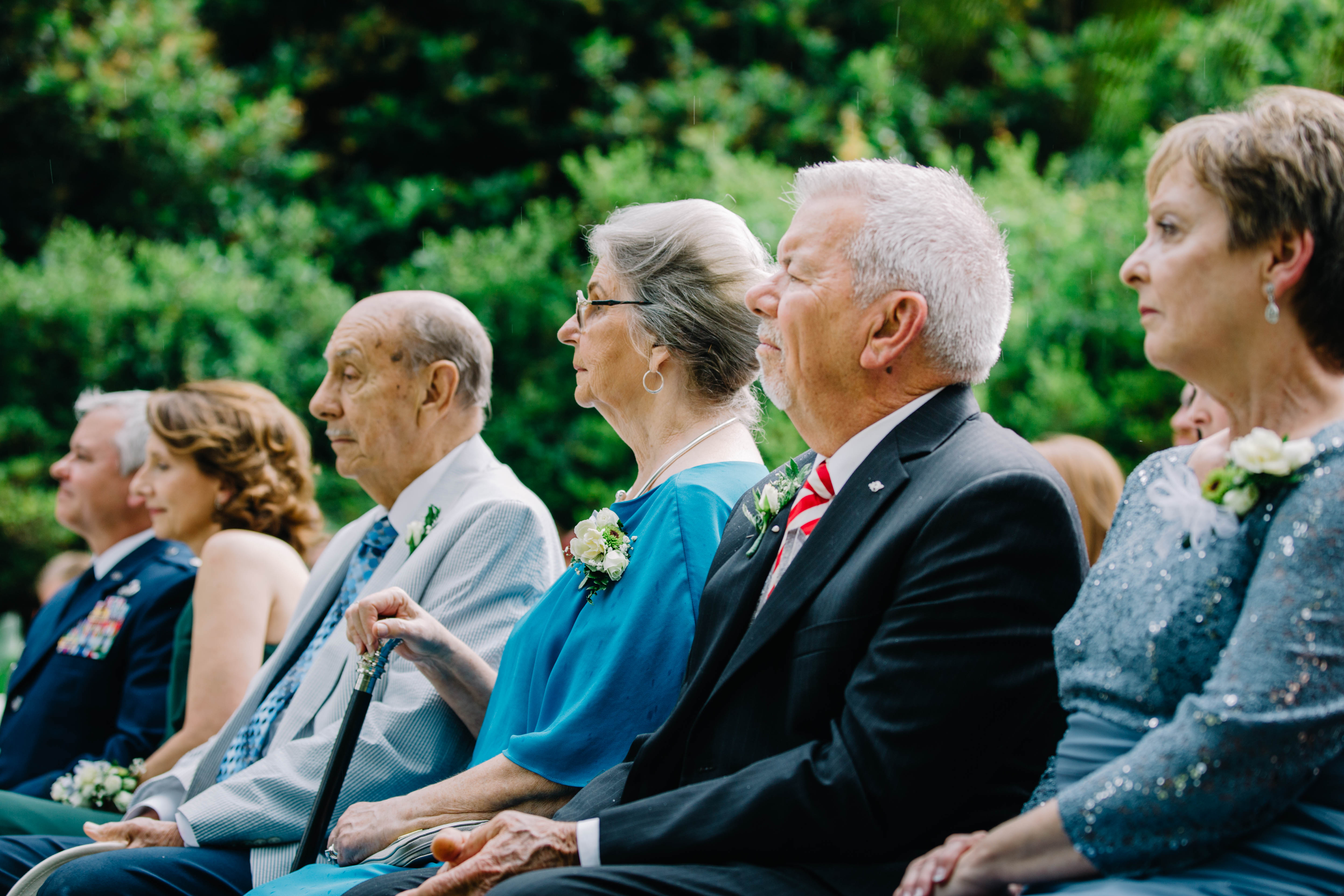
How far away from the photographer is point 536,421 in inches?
378

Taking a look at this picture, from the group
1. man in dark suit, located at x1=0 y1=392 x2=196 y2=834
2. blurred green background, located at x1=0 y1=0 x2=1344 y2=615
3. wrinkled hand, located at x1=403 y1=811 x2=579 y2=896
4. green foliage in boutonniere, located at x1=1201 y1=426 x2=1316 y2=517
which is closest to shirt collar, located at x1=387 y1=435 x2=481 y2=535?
man in dark suit, located at x1=0 y1=392 x2=196 y2=834

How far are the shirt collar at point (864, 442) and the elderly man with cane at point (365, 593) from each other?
46.6 inches

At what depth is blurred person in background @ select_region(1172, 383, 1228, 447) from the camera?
309cm

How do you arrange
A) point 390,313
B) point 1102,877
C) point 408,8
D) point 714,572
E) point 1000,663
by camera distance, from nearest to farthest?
1. point 1102,877
2. point 1000,663
3. point 714,572
4. point 390,313
5. point 408,8

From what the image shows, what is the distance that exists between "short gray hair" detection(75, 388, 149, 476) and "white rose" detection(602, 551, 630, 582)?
265 centimetres

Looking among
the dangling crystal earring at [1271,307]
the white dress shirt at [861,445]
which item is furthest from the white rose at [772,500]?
the dangling crystal earring at [1271,307]

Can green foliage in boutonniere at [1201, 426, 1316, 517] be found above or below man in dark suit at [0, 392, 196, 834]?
above

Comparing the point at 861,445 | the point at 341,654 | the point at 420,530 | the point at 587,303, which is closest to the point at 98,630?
the point at 341,654

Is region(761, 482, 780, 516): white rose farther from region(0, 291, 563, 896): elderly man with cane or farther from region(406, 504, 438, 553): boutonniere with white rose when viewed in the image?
region(406, 504, 438, 553): boutonniere with white rose

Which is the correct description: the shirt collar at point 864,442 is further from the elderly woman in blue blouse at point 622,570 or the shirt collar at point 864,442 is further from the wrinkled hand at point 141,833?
the wrinkled hand at point 141,833

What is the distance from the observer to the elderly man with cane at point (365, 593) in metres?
2.90

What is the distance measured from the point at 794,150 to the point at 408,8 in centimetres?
518

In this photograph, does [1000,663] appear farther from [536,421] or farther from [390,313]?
[536,421]

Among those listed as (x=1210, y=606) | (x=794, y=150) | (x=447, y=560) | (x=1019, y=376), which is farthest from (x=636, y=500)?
(x=794, y=150)
